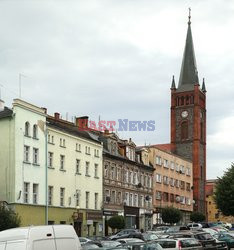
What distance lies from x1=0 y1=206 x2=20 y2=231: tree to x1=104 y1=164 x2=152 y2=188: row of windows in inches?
909

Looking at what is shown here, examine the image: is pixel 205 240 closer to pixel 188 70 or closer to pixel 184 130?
pixel 184 130

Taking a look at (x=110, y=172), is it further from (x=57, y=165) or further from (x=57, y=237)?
(x=57, y=237)

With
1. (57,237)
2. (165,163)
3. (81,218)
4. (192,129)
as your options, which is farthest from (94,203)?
(192,129)

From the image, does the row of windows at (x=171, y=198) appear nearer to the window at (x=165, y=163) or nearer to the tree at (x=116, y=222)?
the window at (x=165, y=163)

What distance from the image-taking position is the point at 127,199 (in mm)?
73625

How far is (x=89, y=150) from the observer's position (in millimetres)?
64750

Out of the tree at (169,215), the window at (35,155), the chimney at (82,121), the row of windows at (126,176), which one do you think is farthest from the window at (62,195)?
the tree at (169,215)

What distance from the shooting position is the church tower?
11669 cm

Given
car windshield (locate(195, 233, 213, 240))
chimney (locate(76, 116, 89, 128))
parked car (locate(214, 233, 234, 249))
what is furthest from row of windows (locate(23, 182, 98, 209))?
car windshield (locate(195, 233, 213, 240))

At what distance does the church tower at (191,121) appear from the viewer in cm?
11669

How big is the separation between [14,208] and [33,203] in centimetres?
328

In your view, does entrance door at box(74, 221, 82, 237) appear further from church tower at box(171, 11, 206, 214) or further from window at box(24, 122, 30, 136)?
church tower at box(171, 11, 206, 214)

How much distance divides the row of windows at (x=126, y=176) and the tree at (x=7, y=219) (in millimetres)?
23084

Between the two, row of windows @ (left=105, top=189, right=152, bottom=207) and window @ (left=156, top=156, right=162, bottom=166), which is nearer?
row of windows @ (left=105, top=189, right=152, bottom=207)
